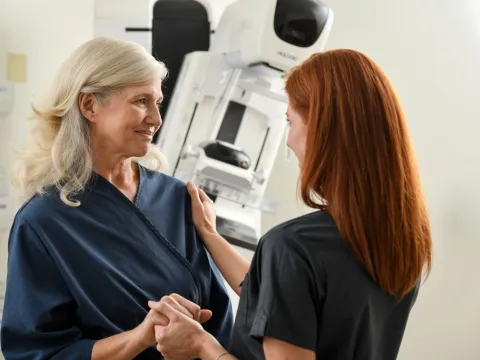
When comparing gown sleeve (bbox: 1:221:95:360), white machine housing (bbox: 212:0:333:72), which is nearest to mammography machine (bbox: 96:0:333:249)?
white machine housing (bbox: 212:0:333:72)

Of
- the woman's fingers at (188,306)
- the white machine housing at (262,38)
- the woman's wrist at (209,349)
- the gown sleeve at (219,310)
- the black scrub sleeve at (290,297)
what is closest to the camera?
the black scrub sleeve at (290,297)

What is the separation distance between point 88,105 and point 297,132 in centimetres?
53

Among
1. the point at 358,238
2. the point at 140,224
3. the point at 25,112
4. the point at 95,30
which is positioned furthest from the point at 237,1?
the point at 358,238

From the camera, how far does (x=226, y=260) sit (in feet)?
5.16

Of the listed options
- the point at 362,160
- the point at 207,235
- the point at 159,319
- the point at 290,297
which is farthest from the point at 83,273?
the point at 362,160

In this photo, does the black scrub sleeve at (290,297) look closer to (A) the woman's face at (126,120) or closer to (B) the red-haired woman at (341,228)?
(B) the red-haired woman at (341,228)

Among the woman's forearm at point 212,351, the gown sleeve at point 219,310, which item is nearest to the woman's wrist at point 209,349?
the woman's forearm at point 212,351

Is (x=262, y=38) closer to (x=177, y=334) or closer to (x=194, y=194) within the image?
(x=194, y=194)

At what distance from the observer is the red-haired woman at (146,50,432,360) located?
107 cm

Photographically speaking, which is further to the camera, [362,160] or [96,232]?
[96,232]

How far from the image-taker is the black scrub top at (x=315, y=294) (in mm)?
1066

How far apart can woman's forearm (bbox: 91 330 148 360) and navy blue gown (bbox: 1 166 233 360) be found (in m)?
0.02

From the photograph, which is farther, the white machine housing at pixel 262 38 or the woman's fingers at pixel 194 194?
the white machine housing at pixel 262 38

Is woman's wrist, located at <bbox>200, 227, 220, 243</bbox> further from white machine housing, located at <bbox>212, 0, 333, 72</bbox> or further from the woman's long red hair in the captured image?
white machine housing, located at <bbox>212, 0, 333, 72</bbox>
